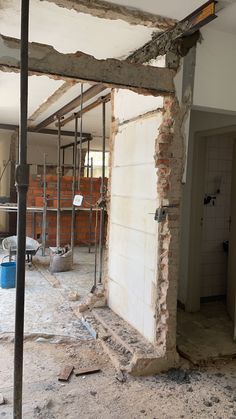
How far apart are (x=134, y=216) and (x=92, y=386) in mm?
1446

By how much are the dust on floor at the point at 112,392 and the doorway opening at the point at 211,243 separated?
68 centimetres

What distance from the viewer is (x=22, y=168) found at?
1.71m

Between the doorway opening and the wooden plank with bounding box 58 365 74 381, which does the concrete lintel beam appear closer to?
the doorway opening

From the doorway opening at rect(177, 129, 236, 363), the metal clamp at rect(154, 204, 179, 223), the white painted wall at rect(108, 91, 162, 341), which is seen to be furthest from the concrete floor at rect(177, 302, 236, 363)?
the metal clamp at rect(154, 204, 179, 223)

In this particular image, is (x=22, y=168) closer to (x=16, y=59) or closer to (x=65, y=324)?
(x=16, y=59)

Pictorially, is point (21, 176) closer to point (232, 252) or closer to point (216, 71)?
point (216, 71)

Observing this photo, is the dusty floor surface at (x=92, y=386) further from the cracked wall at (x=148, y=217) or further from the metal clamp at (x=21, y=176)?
the metal clamp at (x=21, y=176)

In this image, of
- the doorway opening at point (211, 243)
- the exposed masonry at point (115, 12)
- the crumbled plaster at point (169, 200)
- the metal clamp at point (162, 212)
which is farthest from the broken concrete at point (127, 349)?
the exposed masonry at point (115, 12)

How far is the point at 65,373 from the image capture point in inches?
107

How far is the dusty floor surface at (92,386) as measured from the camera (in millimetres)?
2312

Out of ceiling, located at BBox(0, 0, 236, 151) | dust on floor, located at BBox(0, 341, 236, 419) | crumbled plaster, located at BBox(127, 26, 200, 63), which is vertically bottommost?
dust on floor, located at BBox(0, 341, 236, 419)

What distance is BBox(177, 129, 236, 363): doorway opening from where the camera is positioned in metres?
3.75

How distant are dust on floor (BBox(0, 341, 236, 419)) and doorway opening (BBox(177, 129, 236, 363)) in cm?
68

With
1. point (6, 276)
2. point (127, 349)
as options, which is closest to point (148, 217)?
point (127, 349)
